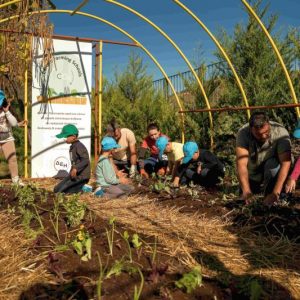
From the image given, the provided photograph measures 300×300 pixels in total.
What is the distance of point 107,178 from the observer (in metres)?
6.32

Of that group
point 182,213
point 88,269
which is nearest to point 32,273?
point 88,269

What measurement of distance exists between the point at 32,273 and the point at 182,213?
258 centimetres

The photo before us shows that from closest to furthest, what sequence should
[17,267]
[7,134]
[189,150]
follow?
[17,267] → [189,150] → [7,134]

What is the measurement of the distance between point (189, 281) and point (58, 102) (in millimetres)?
7017

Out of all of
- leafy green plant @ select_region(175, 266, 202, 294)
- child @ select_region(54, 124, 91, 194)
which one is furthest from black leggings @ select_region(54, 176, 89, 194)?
leafy green plant @ select_region(175, 266, 202, 294)

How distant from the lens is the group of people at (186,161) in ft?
15.7

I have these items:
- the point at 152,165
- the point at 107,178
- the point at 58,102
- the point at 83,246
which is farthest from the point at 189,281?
the point at 58,102

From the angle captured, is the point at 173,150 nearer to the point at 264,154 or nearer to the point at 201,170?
the point at 201,170

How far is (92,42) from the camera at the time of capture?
9203 millimetres

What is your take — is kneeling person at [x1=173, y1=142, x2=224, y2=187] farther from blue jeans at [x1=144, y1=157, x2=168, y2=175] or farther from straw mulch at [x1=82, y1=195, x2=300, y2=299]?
straw mulch at [x1=82, y1=195, x2=300, y2=299]

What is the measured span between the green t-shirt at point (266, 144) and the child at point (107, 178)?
2.06m

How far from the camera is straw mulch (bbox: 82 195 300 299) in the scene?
3004mm

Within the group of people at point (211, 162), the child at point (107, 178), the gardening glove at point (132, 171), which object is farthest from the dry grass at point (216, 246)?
the gardening glove at point (132, 171)

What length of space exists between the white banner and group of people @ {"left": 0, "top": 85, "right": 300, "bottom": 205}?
3.71 feet
